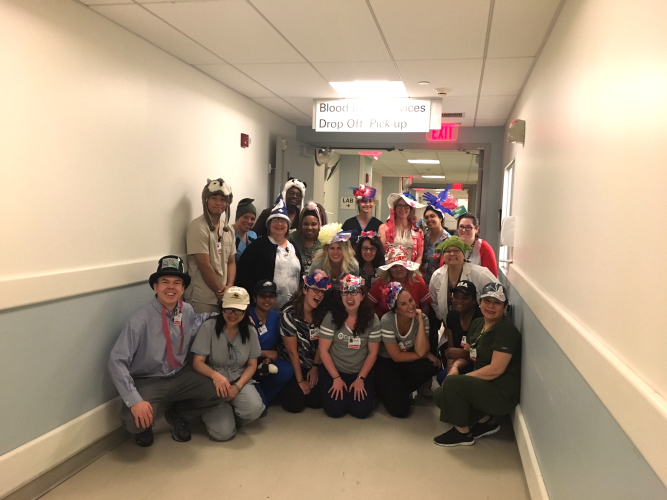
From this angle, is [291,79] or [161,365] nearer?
[161,365]

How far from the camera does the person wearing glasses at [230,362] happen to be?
323 centimetres

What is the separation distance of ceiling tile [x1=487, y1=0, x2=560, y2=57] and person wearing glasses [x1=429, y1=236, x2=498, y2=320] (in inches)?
52.3

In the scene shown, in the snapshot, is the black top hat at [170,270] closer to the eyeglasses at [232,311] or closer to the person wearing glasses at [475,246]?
the eyeglasses at [232,311]

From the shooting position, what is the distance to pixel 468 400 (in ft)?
10.6

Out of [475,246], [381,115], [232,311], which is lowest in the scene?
[232,311]

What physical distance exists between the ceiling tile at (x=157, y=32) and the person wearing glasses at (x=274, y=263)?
4.08 ft

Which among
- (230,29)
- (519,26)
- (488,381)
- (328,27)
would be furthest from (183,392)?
(519,26)

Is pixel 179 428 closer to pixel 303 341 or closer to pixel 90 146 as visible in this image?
pixel 303 341

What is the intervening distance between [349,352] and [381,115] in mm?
1965

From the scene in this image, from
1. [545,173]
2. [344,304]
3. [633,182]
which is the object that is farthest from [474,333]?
[633,182]

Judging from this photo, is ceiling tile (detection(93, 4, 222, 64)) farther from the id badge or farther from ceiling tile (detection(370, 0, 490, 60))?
the id badge

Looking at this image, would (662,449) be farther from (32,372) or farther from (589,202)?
(32,372)

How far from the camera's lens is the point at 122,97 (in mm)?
3107

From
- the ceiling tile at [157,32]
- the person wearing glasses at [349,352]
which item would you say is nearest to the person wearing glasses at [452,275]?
the person wearing glasses at [349,352]
